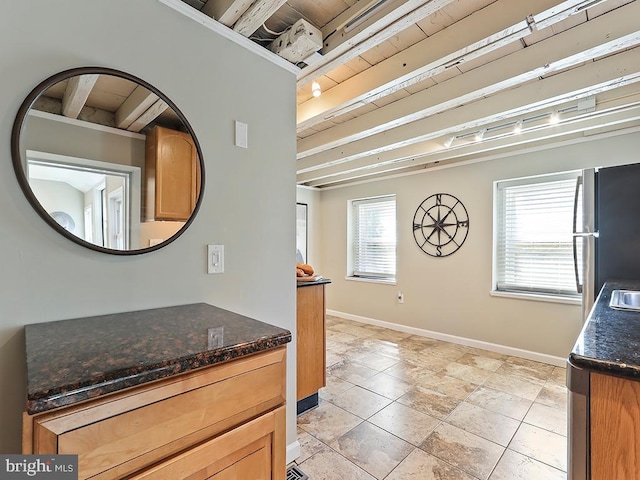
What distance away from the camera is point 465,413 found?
7.50 feet

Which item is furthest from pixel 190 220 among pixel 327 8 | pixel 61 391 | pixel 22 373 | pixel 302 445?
pixel 302 445

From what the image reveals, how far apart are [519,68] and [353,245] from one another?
3.63 metres

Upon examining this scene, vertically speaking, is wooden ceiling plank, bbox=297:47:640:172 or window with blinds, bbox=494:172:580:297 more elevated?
wooden ceiling plank, bbox=297:47:640:172

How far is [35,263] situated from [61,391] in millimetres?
672

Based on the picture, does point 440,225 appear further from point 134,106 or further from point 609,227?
point 134,106

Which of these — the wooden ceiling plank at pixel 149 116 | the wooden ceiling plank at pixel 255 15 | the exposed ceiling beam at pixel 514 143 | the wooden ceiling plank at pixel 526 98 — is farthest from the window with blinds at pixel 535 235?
the wooden ceiling plank at pixel 149 116

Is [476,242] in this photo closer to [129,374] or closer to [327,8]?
[327,8]

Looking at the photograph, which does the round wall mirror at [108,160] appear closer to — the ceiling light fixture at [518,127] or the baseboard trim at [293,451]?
the baseboard trim at [293,451]

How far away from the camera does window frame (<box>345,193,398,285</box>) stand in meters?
4.57

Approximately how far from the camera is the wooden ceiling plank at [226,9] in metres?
1.39

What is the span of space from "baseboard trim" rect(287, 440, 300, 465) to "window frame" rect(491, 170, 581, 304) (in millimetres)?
2789

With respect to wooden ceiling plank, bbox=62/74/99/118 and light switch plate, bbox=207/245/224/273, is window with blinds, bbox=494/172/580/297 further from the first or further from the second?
wooden ceiling plank, bbox=62/74/99/118

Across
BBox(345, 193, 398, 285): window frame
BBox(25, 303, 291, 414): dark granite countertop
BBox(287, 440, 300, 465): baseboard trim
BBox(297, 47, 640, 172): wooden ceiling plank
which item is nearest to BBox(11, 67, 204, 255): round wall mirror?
BBox(25, 303, 291, 414): dark granite countertop

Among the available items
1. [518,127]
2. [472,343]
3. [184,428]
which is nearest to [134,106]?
[184,428]
